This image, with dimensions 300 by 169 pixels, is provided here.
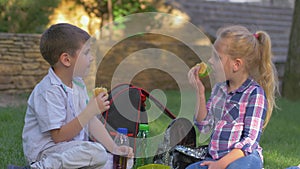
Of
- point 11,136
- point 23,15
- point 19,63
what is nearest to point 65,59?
point 11,136

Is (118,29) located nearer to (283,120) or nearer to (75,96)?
(283,120)

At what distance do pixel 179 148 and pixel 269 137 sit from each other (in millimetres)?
2245

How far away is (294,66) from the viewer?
29.2 feet

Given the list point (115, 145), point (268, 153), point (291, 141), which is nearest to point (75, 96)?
point (115, 145)

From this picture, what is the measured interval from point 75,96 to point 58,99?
0.16 m

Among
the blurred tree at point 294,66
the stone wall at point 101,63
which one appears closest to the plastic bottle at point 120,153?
the stone wall at point 101,63

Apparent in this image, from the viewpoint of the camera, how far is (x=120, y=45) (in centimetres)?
877

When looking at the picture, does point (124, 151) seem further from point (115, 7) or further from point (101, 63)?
point (115, 7)

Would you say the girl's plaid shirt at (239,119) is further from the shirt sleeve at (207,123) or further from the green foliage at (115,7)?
the green foliage at (115,7)

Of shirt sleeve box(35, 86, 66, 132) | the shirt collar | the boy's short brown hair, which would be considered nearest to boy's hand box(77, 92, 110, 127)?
shirt sleeve box(35, 86, 66, 132)

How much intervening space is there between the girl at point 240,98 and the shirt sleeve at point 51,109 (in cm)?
79

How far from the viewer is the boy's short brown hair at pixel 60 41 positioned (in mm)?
3031

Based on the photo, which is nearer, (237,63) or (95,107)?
(95,107)

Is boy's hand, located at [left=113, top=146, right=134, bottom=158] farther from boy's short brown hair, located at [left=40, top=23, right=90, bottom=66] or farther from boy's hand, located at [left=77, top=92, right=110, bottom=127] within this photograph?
boy's short brown hair, located at [left=40, top=23, right=90, bottom=66]
